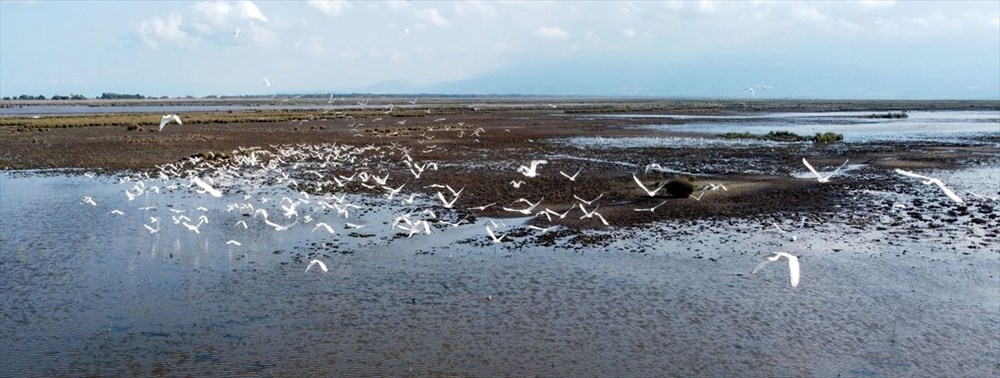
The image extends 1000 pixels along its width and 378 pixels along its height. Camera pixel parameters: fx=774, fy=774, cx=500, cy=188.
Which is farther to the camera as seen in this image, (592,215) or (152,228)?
(592,215)

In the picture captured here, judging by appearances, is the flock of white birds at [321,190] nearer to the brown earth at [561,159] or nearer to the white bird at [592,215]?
the white bird at [592,215]

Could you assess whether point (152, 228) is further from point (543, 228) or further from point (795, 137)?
point (795, 137)

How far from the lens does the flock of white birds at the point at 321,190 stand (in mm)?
17312

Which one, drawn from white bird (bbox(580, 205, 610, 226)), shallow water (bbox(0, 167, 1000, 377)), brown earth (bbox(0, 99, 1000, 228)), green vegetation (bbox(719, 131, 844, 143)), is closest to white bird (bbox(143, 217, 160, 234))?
shallow water (bbox(0, 167, 1000, 377))

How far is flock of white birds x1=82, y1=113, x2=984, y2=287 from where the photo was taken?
17312mm

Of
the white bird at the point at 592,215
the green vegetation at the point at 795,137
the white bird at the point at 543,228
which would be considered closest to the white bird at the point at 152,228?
the white bird at the point at 543,228

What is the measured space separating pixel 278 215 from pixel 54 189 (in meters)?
9.68

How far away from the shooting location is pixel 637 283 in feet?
42.1

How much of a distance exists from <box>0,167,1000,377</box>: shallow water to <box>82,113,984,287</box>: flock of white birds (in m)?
0.45

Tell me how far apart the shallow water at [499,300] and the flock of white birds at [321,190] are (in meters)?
0.45

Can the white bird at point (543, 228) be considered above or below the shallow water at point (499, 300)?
above

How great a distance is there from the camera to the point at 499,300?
1196cm

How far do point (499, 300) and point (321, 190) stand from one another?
12.6 metres

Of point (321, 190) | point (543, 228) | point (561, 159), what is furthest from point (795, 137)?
point (543, 228)
